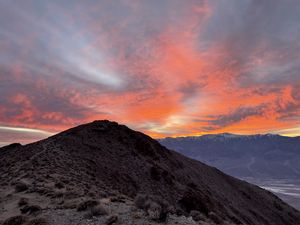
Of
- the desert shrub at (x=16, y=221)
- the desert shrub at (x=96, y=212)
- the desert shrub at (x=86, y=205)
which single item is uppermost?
the desert shrub at (x=86, y=205)

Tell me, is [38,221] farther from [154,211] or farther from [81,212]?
[154,211]

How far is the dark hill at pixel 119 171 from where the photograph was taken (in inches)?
1339

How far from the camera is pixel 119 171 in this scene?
45000 millimetres

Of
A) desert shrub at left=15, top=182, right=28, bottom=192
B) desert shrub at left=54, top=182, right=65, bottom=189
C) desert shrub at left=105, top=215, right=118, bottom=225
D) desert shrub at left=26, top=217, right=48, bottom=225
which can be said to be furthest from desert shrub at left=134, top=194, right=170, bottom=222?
desert shrub at left=15, top=182, right=28, bottom=192

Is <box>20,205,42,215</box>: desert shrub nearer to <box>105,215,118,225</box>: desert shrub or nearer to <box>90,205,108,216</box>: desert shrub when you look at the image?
<box>90,205,108,216</box>: desert shrub

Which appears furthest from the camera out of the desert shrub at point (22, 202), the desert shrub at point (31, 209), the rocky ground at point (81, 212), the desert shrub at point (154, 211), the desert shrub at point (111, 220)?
the desert shrub at point (22, 202)

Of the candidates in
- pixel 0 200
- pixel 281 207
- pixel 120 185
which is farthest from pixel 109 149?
pixel 281 207

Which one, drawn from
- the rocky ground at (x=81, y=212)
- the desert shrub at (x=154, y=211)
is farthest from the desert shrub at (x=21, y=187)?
the desert shrub at (x=154, y=211)

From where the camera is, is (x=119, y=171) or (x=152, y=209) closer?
(x=152, y=209)

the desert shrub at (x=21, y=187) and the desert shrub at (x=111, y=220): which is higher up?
the desert shrub at (x=21, y=187)

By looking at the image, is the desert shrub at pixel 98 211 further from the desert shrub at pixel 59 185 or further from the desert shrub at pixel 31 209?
the desert shrub at pixel 59 185

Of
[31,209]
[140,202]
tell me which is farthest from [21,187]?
[140,202]

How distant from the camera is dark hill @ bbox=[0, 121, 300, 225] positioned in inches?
1339

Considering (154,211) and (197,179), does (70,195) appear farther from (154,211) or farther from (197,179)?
(197,179)
